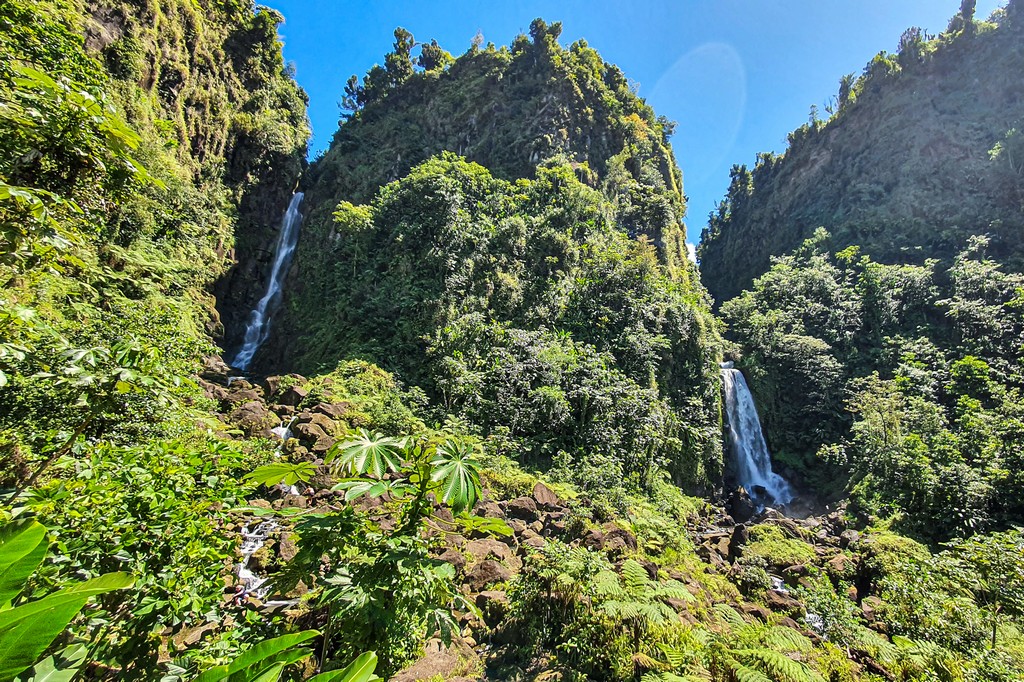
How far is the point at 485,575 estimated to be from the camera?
5.41 m

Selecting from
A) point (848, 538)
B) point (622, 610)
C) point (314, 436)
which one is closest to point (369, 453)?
point (622, 610)

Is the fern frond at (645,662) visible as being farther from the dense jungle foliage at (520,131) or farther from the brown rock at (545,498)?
the dense jungle foliage at (520,131)

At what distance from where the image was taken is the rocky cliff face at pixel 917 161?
84.7 ft

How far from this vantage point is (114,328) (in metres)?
5.85

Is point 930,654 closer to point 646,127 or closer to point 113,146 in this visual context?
point 113,146

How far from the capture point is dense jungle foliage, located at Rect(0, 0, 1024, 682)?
1.96 metres

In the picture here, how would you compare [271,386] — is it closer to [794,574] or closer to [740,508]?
[794,574]

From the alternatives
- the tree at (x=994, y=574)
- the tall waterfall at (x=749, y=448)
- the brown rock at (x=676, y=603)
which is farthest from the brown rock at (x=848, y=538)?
the brown rock at (x=676, y=603)

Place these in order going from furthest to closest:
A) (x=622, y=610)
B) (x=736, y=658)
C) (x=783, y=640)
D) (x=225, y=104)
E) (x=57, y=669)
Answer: (x=225, y=104) → (x=783, y=640) → (x=622, y=610) → (x=736, y=658) → (x=57, y=669)

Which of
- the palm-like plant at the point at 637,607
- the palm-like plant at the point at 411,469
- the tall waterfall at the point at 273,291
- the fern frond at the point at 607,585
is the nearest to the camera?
the palm-like plant at the point at 411,469

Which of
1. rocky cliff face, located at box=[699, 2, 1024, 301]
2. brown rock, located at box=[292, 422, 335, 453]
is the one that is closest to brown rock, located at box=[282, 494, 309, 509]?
brown rock, located at box=[292, 422, 335, 453]

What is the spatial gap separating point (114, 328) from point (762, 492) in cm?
2224

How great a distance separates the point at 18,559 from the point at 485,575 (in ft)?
17.9

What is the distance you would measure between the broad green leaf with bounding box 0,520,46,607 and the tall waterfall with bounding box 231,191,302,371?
743 inches
